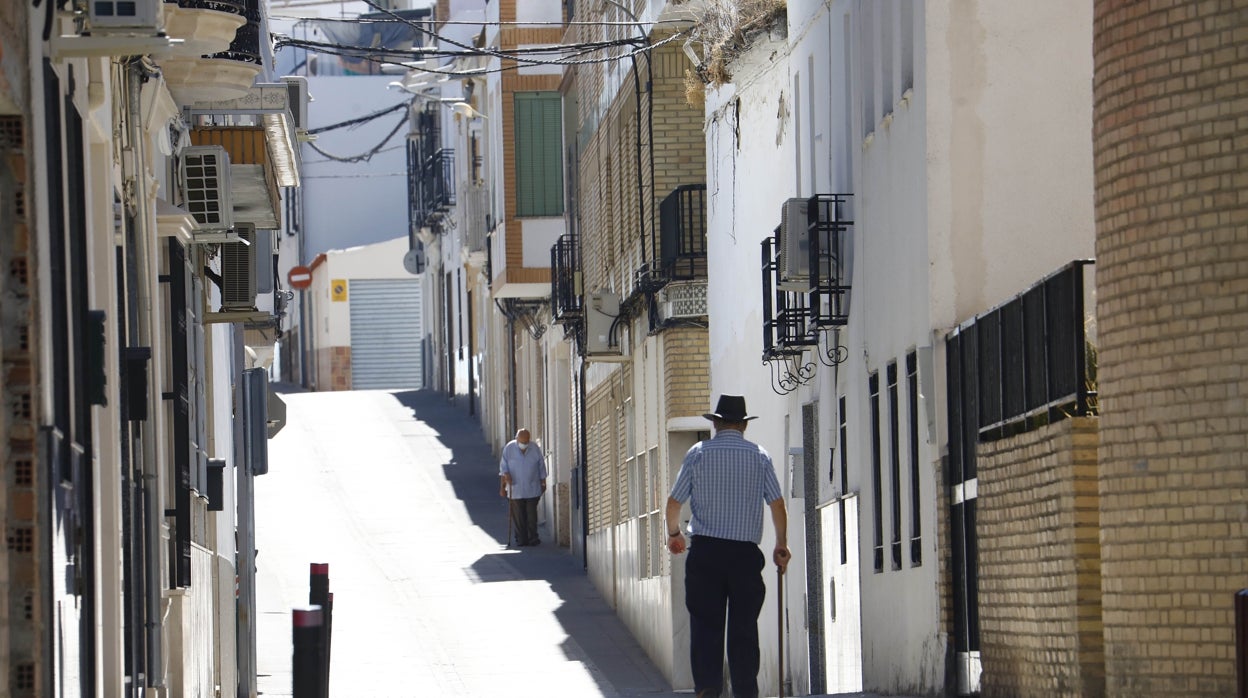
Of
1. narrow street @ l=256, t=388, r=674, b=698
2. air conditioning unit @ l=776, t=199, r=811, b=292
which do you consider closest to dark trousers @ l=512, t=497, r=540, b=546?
narrow street @ l=256, t=388, r=674, b=698

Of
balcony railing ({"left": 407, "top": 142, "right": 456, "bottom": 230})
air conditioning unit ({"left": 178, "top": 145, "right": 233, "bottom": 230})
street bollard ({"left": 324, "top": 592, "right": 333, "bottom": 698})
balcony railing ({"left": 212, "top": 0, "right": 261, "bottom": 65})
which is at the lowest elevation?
street bollard ({"left": 324, "top": 592, "right": 333, "bottom": 698})

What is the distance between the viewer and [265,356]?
29.7m

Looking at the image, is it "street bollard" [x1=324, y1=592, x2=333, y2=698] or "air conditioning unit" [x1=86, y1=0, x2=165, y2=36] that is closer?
"air conditioning unit" [x1=86, y1=0, x2=165, y2=36]

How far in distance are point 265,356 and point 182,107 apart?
12940 mm

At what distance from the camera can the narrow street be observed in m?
23.9

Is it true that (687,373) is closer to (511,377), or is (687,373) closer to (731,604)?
(731,604)

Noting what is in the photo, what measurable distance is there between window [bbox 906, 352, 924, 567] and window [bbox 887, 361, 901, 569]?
1.60 feet

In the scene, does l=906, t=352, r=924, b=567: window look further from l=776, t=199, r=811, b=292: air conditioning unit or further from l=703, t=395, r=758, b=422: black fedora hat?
l=776, t=199, r=811, b=292: air conditioning unit

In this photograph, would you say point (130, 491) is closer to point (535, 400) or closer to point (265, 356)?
point (265, 356)

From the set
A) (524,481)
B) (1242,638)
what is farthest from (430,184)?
(1242,638)

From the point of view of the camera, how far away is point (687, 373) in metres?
24.6

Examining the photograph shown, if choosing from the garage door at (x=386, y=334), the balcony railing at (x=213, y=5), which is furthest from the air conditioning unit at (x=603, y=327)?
the garage door at (x=386, y=334)

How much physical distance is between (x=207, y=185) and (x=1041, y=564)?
6794 mm

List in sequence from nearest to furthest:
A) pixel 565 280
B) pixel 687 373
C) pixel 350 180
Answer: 1. pixel 687 373
2. pixel 565 280
3. pixel 350 180
